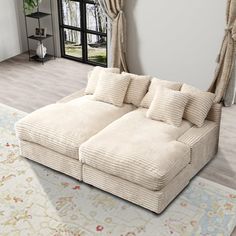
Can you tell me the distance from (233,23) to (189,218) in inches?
103

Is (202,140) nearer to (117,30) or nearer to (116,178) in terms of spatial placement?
(116,178)

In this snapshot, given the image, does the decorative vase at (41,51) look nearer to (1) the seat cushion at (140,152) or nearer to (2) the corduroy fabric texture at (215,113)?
(1) the seat cushion at (140,152)

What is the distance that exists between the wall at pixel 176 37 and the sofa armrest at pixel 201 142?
1.47m

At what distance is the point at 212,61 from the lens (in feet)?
19.1

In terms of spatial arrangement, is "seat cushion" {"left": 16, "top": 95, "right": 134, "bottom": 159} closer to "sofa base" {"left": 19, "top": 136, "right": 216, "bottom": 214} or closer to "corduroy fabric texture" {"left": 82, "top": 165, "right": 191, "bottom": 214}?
"sofa base" {"left": 19, "top": 136, "right": 216, "bottom": 214}

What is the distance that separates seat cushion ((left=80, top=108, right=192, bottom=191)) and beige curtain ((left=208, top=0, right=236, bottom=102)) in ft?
4.57

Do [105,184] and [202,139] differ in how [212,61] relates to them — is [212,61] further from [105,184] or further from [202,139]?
[105,184]

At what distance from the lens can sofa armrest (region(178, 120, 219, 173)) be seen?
4316mm

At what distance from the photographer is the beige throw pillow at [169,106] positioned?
4.48 m

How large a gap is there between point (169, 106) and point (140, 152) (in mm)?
695

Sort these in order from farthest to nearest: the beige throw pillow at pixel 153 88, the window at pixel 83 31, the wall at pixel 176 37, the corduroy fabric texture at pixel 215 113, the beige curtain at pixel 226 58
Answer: the window at pixel 83 31 < the wall at pixel 176 37 < the beige curtain at pixel 226 58 < the beige throw pillow at pixel 153 88 < the corduroy fabric texture at pixel 215 113

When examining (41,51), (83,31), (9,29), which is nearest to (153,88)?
(83,31)

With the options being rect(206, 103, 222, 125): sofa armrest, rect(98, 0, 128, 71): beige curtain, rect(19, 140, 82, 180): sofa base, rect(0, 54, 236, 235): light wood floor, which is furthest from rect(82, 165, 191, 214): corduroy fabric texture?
rect(98, 0, 128, 71): beige curtain

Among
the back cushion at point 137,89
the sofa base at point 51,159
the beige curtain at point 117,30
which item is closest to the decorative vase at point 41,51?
the beige curtain at point 117,30
